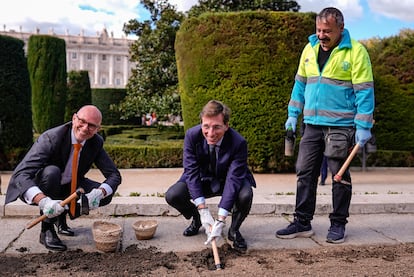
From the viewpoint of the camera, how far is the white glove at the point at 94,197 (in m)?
3.79

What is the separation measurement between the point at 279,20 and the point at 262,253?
575cm

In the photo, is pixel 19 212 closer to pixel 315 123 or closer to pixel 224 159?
pixel 224 159

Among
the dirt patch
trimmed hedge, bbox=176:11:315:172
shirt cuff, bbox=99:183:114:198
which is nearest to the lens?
the dirt patch

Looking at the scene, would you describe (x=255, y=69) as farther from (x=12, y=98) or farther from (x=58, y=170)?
(x=58, y=170)

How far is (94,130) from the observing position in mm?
3854

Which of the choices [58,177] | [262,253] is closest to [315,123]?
[262,253]

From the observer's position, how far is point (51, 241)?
3.91 meters

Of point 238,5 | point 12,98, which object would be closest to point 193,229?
point 12,98

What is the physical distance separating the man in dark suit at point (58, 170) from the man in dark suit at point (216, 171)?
0.63 m

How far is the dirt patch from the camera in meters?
3.39

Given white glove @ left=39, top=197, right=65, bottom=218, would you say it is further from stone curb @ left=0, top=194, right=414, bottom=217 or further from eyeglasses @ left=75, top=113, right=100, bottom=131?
stone curb @ left=0, top=194, right=414, bottom=217

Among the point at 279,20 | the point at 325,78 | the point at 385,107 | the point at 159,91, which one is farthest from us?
the point at 159,91

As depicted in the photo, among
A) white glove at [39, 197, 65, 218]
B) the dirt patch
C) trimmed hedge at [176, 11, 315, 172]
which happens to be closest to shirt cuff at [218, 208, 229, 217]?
the dirt patch

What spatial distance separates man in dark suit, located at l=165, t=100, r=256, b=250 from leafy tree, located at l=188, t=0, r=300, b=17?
9.81 metres
